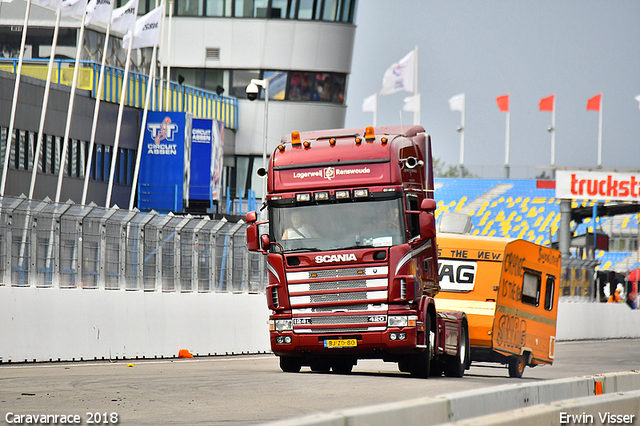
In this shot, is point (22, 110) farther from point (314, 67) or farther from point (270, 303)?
point (270, 303)

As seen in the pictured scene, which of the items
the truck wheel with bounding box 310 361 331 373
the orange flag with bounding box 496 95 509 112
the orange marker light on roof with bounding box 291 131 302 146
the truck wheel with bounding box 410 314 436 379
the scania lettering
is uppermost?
the orange flag with bounding box 496 95 509 112

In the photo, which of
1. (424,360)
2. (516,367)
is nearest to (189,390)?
(424,360)

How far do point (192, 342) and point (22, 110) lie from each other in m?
20.8

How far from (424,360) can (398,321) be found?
979mm

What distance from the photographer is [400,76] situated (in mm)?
43188

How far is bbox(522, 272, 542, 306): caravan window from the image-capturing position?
20.2 meters

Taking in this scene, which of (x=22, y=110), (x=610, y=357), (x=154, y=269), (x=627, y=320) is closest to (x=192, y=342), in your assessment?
(x=154, y=269)

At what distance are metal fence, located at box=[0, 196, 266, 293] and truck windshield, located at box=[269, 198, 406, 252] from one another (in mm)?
4687

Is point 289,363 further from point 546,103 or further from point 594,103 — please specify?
point 546,103

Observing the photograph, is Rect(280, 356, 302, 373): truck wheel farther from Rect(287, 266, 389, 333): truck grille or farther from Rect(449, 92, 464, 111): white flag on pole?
Rect(449, 92, 464, 111): white flag on pole

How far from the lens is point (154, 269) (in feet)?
71.7

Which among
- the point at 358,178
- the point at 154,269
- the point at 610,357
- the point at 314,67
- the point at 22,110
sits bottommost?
the point at 610,357

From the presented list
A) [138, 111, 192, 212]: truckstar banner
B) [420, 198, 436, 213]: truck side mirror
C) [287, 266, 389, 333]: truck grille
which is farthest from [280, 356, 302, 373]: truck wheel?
[138, 111, 192, 212]: truckstar banner

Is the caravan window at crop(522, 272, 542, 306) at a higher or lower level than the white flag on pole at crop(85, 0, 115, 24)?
lower
